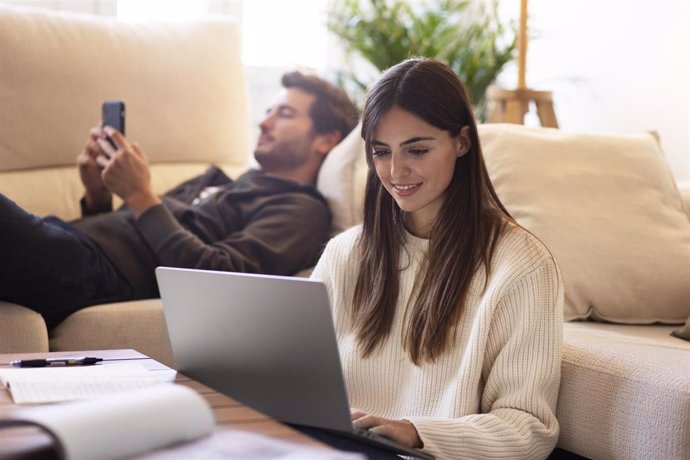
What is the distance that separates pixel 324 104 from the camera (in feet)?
8.61

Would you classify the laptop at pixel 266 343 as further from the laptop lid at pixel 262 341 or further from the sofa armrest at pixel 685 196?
the sofa armrest at pixel 685 196

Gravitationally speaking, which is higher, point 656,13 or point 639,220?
point 656,13

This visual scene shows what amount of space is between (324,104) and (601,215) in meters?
0.90

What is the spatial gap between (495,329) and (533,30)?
2.08 meters

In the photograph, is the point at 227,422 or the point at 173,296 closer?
the point at 227,422

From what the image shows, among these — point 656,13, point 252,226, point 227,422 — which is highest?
point 656,13

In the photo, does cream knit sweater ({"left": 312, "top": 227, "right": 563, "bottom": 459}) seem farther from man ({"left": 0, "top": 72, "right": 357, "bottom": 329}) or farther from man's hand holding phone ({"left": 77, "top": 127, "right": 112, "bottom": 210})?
man's hand holding phone ({"left": 77, "top": 127, "right": 112, "bottom": 210})

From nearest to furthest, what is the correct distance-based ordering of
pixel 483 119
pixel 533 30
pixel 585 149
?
A: pixel 585 149, pixel 533 30, pixel 483 119

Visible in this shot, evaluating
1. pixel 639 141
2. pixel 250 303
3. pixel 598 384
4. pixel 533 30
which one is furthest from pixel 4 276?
pixel 533 30

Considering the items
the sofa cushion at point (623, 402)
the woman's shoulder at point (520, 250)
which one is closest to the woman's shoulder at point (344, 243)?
the woman's shoulder at point (520, 250)

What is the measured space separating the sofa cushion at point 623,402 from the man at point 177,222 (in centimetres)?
92

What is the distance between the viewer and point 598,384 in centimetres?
145

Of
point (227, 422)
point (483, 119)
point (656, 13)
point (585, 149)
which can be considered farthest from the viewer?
point (483, 119)

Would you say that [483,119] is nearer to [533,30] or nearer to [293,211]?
[533,30]
